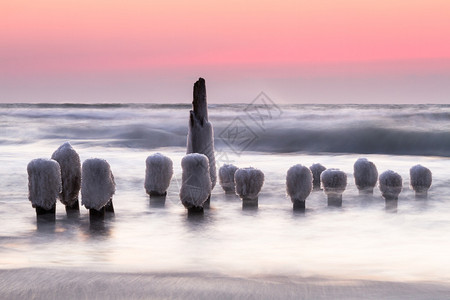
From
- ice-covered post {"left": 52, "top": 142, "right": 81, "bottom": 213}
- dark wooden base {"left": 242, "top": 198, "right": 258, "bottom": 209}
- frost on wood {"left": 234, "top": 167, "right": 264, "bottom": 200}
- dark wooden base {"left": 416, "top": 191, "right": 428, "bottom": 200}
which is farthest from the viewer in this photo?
dark wooden base {"left": 416, "top": 191, "right": 428, "bottom": 200}

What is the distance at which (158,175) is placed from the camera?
1393 cm

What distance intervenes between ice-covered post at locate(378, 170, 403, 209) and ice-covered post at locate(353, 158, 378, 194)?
1015 millimetres

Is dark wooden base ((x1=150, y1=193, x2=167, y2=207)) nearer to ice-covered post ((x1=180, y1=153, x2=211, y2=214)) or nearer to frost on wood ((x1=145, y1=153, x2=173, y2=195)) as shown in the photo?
frost on wood ((x1=145, y1=153, x2=173, y2=195))

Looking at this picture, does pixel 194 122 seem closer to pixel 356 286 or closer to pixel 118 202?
pixel 118 202

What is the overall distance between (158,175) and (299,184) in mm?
2992

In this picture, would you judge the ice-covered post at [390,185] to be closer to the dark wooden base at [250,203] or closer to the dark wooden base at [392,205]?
the dark wooden base at [392,205]

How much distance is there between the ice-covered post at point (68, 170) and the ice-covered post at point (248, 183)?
2.98m

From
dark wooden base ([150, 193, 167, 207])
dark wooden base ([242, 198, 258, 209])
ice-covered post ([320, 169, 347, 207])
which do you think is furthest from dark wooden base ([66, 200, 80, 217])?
ice-covered post ([320, 169, 347, 207])

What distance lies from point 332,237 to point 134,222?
11.1ft

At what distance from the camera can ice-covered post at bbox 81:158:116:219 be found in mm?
10711

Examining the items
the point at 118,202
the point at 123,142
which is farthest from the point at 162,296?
the point at 123,142

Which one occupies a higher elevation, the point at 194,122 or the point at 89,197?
the point at 194,122

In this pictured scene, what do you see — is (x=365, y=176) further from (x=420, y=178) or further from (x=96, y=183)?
(x=96, y=183)

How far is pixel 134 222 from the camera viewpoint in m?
11.9
